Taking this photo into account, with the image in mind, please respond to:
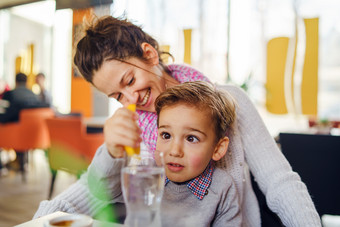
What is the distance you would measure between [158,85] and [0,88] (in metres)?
6.11

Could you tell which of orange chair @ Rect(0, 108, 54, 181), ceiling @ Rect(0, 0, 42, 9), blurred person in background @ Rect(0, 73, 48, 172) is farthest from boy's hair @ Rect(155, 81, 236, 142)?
ceiling @ Rect(0, 0, 42, 9)

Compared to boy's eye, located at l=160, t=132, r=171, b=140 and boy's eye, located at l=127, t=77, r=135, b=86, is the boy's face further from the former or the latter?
boy's eye, located at l=127, t=77, r=135, b=86

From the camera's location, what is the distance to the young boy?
85 cm

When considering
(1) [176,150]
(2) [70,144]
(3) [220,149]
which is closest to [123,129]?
(1) [176,150]

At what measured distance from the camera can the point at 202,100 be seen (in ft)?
2.97

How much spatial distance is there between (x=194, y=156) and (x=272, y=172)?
13.4 inches

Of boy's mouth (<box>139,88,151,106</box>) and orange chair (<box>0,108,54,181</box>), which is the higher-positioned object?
boy's mouth (<box>139,88,151,106</box>)

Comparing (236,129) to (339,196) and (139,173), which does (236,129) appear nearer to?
(139,173)

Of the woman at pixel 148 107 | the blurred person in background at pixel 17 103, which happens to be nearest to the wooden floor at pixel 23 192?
the blurred person in background at pixel 17 103

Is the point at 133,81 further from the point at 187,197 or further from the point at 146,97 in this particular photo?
the point at 187,197

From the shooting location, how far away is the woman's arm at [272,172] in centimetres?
94

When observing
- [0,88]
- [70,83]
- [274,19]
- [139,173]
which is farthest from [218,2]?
[139,173]

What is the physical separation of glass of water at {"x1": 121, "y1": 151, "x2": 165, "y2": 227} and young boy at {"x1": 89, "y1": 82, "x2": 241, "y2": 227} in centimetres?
20

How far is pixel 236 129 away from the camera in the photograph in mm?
1108
